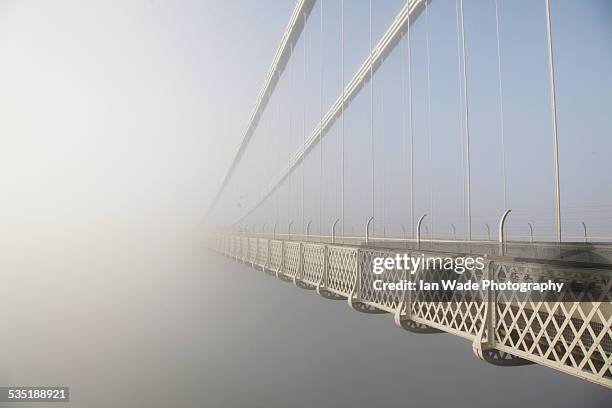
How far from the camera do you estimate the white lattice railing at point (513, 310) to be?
237 centimetres

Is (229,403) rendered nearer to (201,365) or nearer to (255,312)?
(201,365)

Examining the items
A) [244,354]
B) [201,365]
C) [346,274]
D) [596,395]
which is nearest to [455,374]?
[596,395]

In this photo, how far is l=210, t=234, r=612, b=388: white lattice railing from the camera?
7.78 feet

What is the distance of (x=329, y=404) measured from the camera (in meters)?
21.2

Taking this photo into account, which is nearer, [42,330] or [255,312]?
[42,330]

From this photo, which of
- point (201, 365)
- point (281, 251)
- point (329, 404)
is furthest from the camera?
point (201, 365)

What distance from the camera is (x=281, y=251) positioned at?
1059 cm

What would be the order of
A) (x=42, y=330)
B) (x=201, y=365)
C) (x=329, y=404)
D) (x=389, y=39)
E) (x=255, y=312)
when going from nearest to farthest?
1. (x=389, y=39)
2. (x=329, y=404)
3. (x=201, y=365)
4. (x=42, y=330)
5. (x=255, y=312)

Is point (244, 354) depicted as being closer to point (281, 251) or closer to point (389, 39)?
point (281, 251)

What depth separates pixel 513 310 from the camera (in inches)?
139

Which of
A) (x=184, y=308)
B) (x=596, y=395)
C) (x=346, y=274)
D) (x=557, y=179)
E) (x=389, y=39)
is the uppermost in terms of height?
(x=389, y=39)

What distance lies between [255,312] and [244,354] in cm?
1042

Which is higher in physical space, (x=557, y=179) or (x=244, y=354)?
(x=557, y=179)

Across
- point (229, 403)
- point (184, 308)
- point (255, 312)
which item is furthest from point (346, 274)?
point (184, 308)
